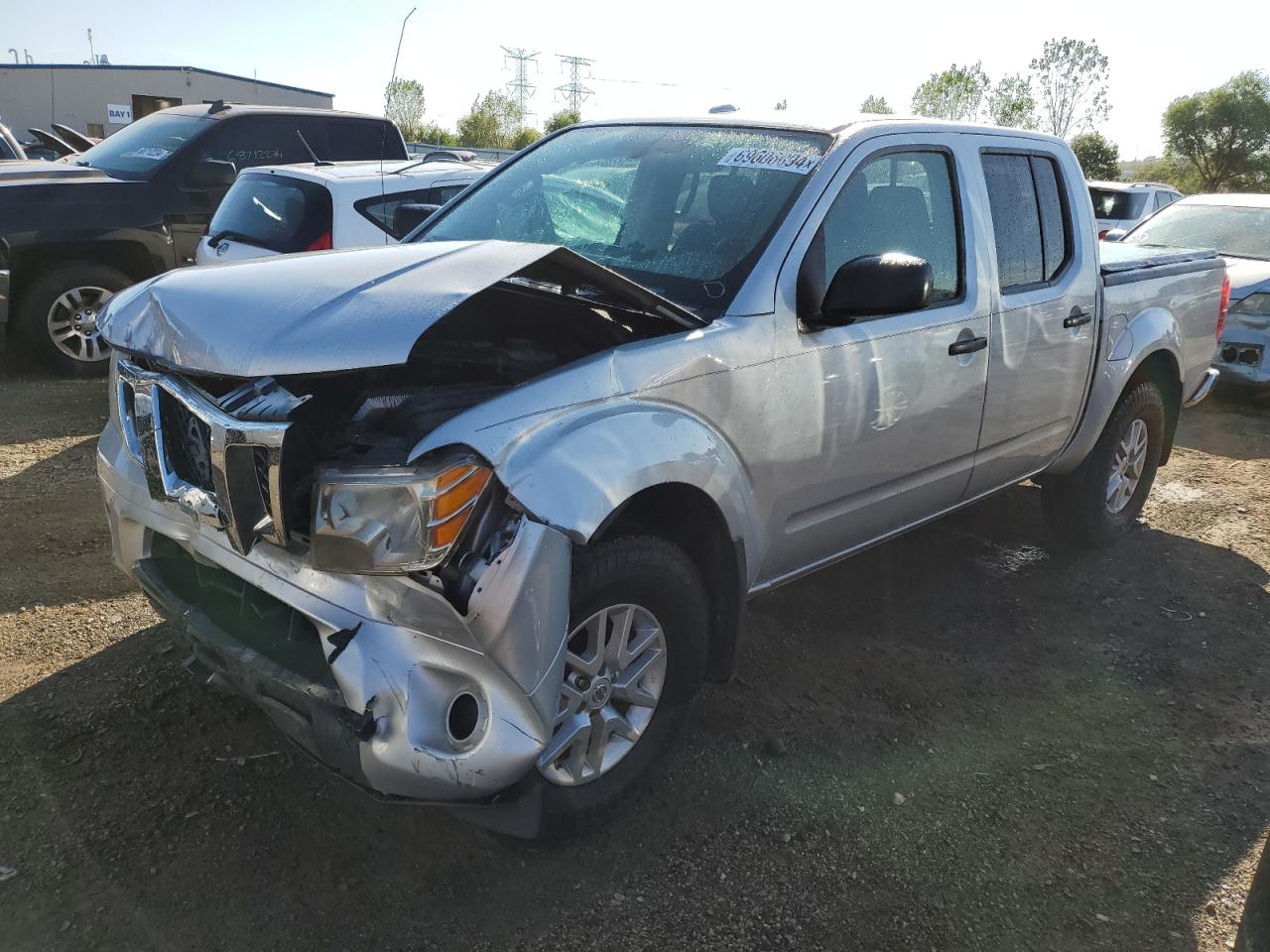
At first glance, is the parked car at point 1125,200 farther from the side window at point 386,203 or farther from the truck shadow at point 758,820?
the truck shadow at point 758,820

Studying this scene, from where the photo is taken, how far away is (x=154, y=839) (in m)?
2.61

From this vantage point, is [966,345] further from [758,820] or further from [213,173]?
[213,173]

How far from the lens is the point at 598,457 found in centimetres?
236

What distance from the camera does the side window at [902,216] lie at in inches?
125

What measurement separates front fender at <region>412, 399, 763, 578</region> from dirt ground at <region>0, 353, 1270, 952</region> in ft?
3.08

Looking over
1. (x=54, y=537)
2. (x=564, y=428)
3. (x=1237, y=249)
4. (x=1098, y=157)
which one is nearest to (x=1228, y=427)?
(x=1237, y=249)

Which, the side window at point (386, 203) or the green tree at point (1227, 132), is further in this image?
the green tree at point (1227, 132)

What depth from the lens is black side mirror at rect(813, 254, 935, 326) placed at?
2.80 metres

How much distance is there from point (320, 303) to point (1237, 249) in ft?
29.8

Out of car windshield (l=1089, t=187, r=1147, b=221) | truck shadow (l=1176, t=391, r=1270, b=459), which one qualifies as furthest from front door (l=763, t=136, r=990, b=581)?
car windshield (l=1089, t=187, r=1147, b=221)

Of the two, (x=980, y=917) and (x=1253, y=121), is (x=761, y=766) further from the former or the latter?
(x=1253, y=121)

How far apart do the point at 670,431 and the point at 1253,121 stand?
39.4 metres

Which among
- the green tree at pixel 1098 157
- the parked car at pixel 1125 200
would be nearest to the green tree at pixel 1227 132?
the green tree at pixel 1098 157

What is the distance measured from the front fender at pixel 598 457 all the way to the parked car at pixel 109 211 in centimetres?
513
